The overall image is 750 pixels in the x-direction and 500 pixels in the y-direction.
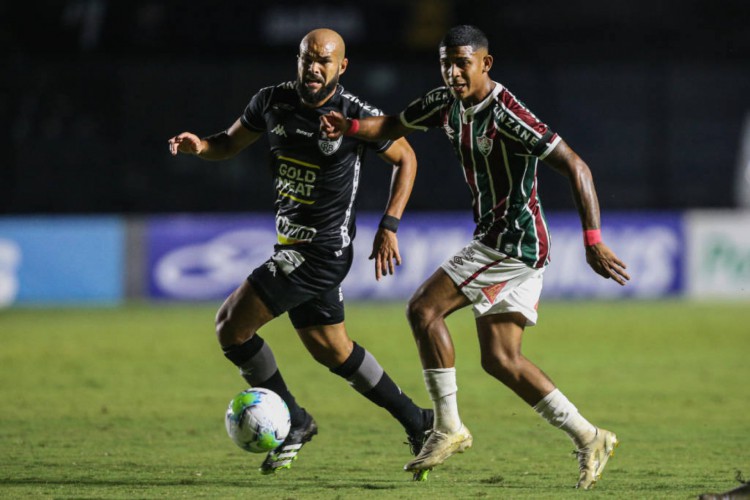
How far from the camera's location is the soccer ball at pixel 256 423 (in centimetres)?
616

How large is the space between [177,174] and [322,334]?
1228cm

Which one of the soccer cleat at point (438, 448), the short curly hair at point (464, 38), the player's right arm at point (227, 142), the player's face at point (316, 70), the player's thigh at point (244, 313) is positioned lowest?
the soccer cleat at point (438, 448)

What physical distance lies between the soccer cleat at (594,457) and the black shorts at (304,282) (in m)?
1.50

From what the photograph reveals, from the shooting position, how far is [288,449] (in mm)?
6547

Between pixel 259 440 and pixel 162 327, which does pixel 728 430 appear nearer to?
pixel 259 440

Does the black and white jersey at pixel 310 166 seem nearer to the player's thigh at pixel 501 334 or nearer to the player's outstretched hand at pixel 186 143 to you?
the player's outstretched hand at pixel 186 143

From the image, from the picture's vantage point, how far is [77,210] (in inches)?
715

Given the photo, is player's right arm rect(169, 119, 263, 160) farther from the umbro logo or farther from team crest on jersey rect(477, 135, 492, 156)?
team crest on jersey rect(477, 135, 492, 156)

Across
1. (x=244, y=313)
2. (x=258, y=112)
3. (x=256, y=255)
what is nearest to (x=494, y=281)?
(x=244, y=313)

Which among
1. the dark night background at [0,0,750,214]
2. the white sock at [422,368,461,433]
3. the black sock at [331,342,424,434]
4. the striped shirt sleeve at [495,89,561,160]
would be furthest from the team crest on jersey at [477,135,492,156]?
the dark night background at [0,0,750,214]

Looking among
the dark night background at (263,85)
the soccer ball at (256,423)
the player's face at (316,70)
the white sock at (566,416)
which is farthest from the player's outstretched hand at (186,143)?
the dark night background at (263,85)

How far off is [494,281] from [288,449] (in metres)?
1.42

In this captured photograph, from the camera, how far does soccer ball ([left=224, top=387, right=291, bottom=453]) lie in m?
6.16

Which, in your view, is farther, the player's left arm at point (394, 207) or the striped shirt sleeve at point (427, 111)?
the player's left arm at point (394, 207)
